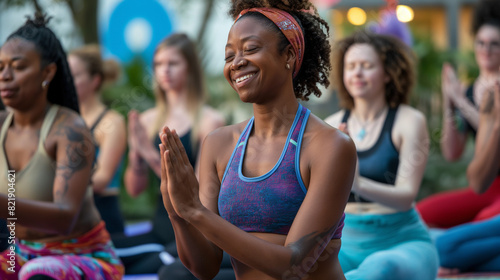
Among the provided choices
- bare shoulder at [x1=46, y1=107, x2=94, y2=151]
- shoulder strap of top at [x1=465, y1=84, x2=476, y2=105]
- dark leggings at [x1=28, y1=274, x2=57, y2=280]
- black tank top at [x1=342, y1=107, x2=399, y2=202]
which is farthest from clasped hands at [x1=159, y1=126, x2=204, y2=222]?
shoulder strap of top at [x1=465, y1=84, x2=476, y2=105]

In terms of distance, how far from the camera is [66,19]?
846 centimetres

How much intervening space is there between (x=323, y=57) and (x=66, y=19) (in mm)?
6849

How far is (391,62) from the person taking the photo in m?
3.64

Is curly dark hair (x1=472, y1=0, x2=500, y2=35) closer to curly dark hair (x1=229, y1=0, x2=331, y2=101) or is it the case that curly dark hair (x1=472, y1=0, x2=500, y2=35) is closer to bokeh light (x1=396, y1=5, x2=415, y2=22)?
bokeh light (x1=396, y1=5, x2=415, y2=22)

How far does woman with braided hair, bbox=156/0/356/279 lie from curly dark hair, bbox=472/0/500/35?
3.16m

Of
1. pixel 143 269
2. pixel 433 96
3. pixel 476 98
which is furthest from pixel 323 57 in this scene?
pixel 433 96

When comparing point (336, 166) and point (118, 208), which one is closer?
point (336, 166)

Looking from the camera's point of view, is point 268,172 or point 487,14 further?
point 487,14

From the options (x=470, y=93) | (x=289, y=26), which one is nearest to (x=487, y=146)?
(x=470, y=93)

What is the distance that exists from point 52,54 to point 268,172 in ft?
4.40

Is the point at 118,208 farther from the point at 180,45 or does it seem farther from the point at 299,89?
the point at 299,89

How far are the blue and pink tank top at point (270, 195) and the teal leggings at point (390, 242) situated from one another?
3.58 ft

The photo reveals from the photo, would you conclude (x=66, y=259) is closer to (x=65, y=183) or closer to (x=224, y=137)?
(x=65, y=183)

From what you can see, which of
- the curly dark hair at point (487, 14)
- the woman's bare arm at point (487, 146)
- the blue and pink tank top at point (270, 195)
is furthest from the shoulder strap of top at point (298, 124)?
the curly dark hair at point (487, 14)
